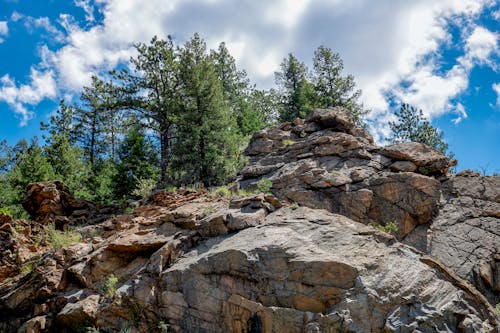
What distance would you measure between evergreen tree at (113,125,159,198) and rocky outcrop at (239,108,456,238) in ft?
19.9

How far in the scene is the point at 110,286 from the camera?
29.0ft

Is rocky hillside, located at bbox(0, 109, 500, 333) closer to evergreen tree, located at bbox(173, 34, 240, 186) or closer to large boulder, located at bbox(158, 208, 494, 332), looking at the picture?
large boulder, located at bbox(158, 208, 494, 332)

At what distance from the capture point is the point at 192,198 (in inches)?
487

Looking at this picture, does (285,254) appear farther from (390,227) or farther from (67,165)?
(67,165)

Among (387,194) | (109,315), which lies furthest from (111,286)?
(387,194)

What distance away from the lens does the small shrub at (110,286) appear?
8703 mm

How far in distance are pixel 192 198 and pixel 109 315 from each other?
482 centimetres

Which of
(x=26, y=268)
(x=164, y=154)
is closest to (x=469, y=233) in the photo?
(x=26, y=268)

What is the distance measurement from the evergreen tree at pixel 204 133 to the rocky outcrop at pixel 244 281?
6490 millimetres

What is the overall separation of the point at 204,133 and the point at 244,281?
10.9 m

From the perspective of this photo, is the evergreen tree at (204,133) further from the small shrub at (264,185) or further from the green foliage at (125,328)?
the green foliage at (125,328)

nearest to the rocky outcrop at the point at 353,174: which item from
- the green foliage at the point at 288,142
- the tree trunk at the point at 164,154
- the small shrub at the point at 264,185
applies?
the green foliage at the point at 288,142

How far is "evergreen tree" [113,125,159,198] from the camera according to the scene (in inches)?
741

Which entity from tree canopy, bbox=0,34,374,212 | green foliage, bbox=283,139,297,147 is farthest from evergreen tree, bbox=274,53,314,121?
green foliage, bbox=283,139,297,147
